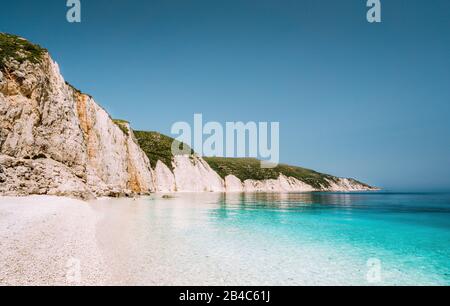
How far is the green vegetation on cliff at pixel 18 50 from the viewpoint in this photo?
29536 millimetres

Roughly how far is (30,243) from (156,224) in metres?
9.08

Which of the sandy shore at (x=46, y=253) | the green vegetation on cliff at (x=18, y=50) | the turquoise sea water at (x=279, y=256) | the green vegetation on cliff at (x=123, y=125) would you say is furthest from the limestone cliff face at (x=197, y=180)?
the sandy shore at (x=46, y=253)

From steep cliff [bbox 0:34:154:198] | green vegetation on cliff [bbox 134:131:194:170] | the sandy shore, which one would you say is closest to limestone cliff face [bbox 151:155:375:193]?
green vegetation on cliff [bbox 134:131:194:170]

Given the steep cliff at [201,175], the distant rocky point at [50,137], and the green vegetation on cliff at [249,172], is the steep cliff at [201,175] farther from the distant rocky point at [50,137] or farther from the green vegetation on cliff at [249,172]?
the distant rocky point at [50,137]

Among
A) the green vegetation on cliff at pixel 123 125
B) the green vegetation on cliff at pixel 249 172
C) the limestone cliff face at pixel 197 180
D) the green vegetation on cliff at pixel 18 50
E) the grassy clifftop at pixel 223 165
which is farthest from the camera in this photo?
the green vegetation on cliff at pixel 249 172

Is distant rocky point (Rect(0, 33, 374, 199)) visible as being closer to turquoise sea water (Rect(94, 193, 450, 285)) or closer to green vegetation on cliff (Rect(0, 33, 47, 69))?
green vegetation on cliff (Rect(0, 33, 47, 69))

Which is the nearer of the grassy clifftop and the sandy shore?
the sandy shore

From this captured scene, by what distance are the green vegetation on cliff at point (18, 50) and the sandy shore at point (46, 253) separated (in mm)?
22838

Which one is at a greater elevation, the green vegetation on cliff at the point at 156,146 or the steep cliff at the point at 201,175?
the green vegetation on cliff at the point at 156,146

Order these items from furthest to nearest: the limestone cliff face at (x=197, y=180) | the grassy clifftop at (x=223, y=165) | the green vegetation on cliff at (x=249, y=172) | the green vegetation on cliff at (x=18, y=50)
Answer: the green vegetation on cliff at (x=249, y=172) < the grassy clifftop at (x=223, y=165) < the limestone cliff face at (x=197, y=180) < the green vegetation on cliff at (x=18, y=50)

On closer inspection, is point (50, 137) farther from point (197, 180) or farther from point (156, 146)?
point (197, 180)

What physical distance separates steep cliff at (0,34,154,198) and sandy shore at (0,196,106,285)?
46.7 ft

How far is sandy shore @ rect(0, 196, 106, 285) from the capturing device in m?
6.99
